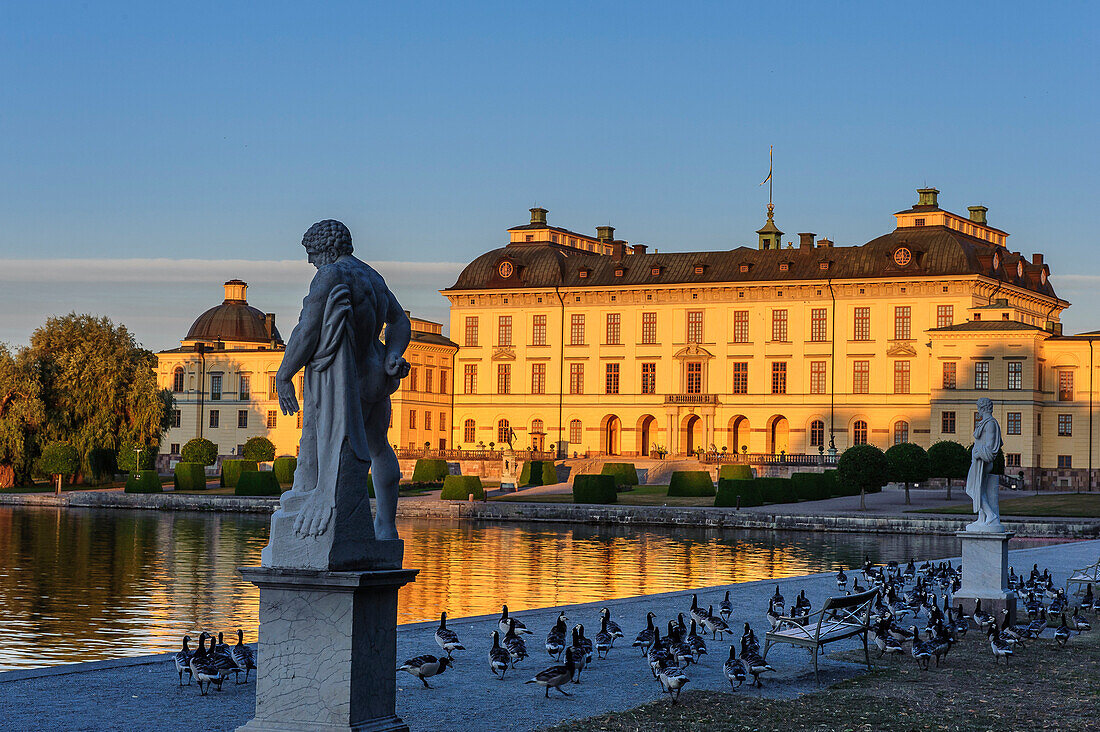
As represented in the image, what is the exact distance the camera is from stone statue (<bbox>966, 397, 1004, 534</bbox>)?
15.2 meters

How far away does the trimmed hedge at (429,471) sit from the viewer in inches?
2314

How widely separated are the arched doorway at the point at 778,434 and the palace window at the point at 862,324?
566 cm

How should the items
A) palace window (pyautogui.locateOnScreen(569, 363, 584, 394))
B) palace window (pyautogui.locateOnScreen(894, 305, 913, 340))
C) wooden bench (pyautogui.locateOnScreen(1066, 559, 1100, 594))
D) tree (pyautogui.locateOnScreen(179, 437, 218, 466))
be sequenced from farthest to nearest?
palace window (pyautogui.locateOnScreen(569, 363, 584, 394))
palace window (pyautogui.locateOnScreen(894, 305, 913, 340))
tree (pyautogui.locateOnScreen(179, 437, 218, 466))
wooden bench (pyautogui.locateOnScreen(1066, 559, 1100, 594))

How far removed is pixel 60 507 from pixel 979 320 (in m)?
39.8

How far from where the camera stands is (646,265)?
2933 inches

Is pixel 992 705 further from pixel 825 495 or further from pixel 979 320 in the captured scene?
pixel 979 320

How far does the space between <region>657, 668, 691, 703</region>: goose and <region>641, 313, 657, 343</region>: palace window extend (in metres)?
63.1

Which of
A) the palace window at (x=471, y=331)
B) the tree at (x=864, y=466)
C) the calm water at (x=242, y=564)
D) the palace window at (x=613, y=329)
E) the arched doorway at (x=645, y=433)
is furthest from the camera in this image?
the palace window at (x=471, y=331)

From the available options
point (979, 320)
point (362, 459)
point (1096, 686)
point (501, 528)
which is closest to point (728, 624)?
point (1096, 686)

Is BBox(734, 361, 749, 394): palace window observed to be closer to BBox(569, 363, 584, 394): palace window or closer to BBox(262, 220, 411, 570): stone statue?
BBox(569, 363, 584, 394): palace window

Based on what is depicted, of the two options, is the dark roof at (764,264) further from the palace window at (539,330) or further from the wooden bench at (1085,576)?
the wooden bench at (1085,576)

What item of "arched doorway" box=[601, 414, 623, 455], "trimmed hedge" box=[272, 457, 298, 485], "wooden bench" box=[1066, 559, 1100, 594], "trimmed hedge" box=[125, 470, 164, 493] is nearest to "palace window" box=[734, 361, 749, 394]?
"arched doorway" box=[601, 414, 623, 455]

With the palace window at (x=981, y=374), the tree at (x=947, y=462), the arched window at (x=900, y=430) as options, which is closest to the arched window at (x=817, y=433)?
the arched window at (x=900, y=430)

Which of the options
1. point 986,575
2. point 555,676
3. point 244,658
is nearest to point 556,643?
point 555,676
